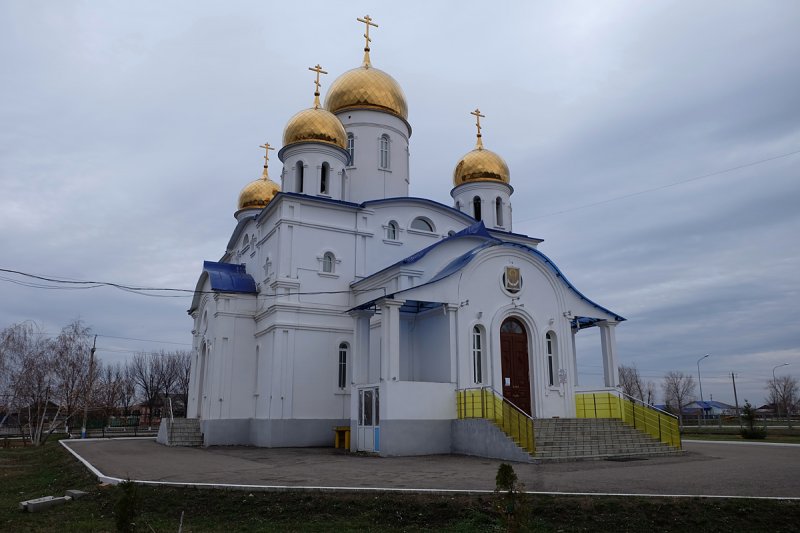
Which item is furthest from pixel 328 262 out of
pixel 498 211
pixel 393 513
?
pixel 393 513

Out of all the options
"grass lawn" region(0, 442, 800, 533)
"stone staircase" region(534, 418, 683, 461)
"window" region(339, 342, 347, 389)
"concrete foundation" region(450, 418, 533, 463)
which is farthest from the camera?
"window" region(339, 342, 347, 389)

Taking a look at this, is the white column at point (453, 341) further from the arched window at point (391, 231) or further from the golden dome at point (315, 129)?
the golden dome at point (315, 129)

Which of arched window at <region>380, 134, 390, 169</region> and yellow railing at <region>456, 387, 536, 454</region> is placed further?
arched window at <region>380, 134, 390, 169</region>

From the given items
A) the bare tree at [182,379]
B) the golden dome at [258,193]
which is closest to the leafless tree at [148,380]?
the bare tree at [182,379]

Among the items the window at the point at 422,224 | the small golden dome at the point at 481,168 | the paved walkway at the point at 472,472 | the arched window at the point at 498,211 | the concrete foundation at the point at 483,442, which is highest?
the small golden dome at the point at 481,168

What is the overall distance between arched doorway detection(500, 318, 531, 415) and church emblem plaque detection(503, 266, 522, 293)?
0.93 meters

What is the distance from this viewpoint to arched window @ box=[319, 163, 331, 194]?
890 inches

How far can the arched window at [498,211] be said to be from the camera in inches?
1024

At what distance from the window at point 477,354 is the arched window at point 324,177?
8.39 metres

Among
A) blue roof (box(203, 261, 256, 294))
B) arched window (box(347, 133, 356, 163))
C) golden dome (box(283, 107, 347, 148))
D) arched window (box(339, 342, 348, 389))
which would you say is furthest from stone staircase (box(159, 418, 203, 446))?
arched window (box(347, 133, 356, 163))

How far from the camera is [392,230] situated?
2255cm

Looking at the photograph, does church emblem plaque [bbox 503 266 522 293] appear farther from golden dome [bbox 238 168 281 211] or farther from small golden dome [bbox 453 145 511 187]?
golden dome [bbox 238 168 281 211]

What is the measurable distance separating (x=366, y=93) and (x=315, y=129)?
347 centimetres

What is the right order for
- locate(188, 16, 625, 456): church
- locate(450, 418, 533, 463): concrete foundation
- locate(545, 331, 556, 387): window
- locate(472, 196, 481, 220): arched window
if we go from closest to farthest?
1. locate(450, 418, 533, 463): concrete foundation
2. locate(188, 16, 625, 456): church
3. locate(545, 331, 556, 387): window
4. locate(472, 196, 481, 220): arched window
